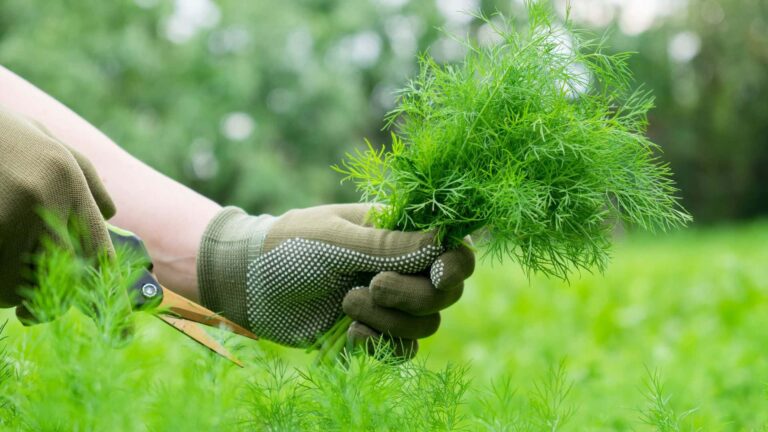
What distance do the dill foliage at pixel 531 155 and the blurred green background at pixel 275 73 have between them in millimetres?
7142

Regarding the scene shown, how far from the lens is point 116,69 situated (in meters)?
12.3

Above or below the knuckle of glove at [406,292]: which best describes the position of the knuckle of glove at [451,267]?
above

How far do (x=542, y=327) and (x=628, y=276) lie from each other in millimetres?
1933

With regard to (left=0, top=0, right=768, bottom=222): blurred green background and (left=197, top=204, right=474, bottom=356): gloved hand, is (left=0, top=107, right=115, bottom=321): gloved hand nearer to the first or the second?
(left=197, top=204, right=474, bottom=356): gloved hand

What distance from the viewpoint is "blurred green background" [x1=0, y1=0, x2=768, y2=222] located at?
11430mm

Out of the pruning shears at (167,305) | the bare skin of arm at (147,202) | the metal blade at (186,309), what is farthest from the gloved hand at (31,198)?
the bare skin of arm at (147,202)

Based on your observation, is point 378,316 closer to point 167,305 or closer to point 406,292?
point 406,292

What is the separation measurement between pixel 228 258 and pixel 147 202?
0.31 metres

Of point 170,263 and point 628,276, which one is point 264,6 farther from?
point 170,263

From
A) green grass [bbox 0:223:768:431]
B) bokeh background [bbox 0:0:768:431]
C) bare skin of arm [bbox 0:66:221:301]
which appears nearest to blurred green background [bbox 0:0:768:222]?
bokeh background [bbox 0:0:768:431]

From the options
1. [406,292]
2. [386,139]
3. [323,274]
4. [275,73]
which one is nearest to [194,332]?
[323,274]

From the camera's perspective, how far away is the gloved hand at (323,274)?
1668 millimetres

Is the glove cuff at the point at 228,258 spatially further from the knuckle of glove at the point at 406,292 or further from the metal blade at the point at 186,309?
the knuckle of glove at the point at 406,292

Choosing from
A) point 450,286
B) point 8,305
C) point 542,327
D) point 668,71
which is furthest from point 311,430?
point 668,71
